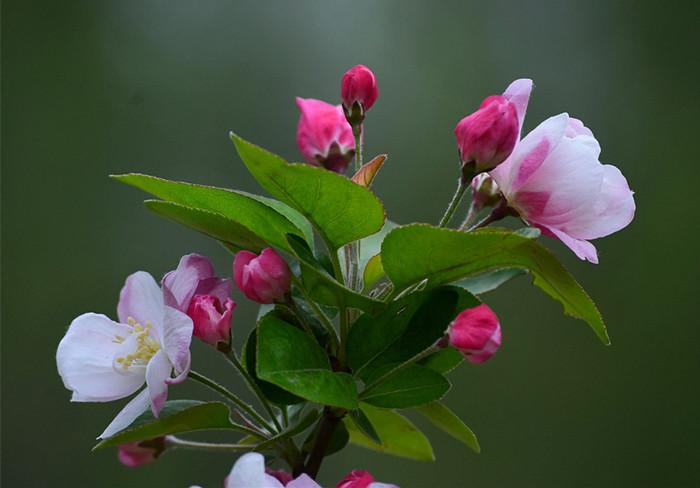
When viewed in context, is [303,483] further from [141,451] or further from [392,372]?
[141,451]

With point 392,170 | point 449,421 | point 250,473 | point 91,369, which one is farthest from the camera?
point 392,170

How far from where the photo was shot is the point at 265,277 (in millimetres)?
578

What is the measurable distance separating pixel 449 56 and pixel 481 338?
247cm

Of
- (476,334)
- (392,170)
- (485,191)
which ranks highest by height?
(485,191)

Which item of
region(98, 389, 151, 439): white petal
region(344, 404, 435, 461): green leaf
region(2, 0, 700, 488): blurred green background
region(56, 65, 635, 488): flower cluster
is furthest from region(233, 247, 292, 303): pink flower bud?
region(2, 0, 700, 488): blurred green background

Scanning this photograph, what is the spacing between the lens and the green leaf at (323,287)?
1.84ft

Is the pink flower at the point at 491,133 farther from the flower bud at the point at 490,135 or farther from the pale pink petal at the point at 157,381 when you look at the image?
the pale pink petal at the point at 157,381

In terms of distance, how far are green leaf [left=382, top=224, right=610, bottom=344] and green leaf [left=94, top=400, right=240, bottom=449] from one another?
6.5 inches

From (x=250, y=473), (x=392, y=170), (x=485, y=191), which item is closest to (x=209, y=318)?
(x=250, y=473)

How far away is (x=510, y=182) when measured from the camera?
606mm

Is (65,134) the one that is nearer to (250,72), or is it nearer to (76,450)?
(250,72)

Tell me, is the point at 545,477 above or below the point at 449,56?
below

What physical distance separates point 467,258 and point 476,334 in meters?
0.11

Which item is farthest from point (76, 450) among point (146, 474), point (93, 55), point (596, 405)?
point (596, 405)
